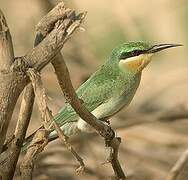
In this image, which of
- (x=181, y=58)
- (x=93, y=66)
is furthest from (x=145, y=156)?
(x=181, y=58)

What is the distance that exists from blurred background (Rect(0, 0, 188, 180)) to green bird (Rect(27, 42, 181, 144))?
24 centimetres

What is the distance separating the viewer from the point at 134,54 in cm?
231

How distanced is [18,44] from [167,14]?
46.9 inches

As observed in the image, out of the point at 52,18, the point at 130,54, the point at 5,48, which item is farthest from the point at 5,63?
the point at 130,54

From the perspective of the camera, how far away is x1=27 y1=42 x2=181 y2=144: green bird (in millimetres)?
2258

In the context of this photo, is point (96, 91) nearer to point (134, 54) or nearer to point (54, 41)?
point (134, 54)

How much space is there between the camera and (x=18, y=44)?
3.49m

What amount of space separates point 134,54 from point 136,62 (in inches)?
1.7

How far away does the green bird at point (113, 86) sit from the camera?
226cm

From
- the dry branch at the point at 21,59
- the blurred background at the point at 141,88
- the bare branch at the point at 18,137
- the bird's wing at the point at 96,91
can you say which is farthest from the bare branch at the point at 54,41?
the blurred background at the point at 141,88

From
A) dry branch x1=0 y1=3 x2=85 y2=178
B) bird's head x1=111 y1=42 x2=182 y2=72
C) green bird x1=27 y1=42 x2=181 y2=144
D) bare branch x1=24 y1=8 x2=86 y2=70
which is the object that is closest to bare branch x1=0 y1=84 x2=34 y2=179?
dry branch x1=0 y1=3 x2=85 y2=178

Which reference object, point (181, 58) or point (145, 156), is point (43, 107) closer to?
point (145, 156)

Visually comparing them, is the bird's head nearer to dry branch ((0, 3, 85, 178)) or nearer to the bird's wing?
the bird's wing

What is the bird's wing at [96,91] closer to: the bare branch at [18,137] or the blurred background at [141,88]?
the blurred background at [141,88]
